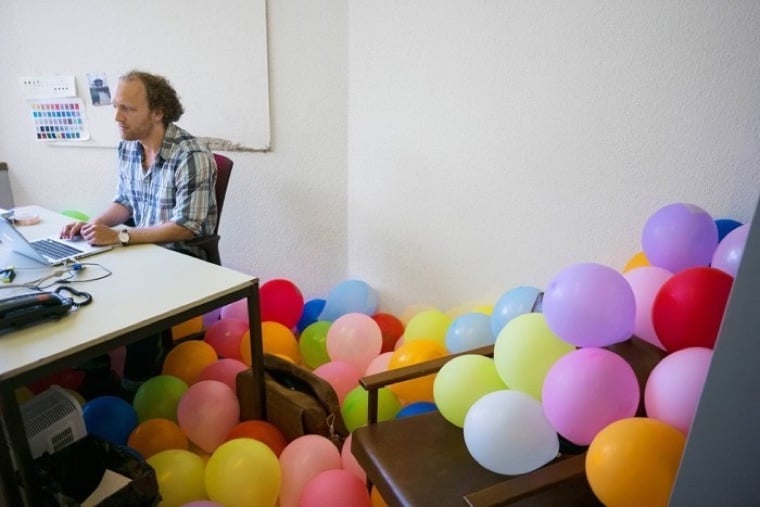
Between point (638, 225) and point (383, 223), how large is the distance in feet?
3.96

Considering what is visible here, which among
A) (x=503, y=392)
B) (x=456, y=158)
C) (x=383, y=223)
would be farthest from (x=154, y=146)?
(x=503, y=392)

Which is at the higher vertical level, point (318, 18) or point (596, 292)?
point (318, 18)

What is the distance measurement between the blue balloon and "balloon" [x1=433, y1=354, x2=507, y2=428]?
219mm

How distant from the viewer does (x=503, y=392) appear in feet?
3.86

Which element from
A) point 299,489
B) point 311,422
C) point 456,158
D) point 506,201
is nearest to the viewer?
point 299,489

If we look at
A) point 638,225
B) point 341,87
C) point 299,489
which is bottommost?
point 299,489

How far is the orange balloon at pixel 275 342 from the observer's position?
6.82 ft

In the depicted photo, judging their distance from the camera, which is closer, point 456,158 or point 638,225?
point 638,225

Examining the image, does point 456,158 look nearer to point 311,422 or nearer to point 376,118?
point 376,118

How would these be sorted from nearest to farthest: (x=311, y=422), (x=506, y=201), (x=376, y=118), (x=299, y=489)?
(x=299, y=489)
(x=311, y=422)
(x=506, y=201)
(x=376, y=118)

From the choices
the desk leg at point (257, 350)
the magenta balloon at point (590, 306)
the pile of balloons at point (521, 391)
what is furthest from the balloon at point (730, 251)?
the desk leg at point (257, 350)

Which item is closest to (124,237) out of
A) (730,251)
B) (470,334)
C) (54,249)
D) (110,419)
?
(54,249)

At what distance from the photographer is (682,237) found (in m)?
1.25

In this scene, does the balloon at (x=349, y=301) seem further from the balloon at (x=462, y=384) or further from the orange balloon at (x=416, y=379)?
the balloon at (x=462, y=384)
